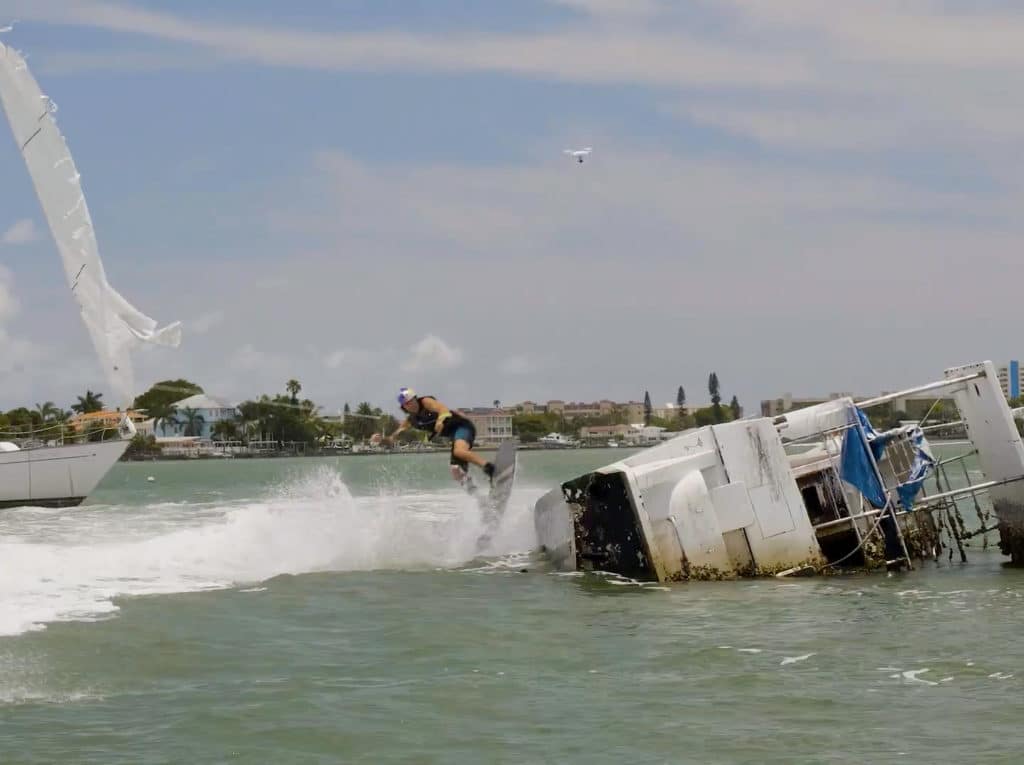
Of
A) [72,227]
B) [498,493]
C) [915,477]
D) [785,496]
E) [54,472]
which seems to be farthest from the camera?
[54,472]

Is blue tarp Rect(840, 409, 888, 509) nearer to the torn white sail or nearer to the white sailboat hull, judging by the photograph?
the torn white sail

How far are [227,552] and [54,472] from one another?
2980 cm

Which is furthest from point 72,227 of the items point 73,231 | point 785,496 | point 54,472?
point 785,496

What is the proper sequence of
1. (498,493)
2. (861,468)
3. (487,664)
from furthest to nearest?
(498,493) < (861,468) < (487,664)

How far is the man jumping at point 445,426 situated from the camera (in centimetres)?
2278

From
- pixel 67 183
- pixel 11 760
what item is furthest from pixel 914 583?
pixel 67 183

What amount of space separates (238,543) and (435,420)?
12.9 ft

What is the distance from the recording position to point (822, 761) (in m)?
9.57

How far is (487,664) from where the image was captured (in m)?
13.1

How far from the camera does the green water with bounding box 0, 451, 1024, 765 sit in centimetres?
1016

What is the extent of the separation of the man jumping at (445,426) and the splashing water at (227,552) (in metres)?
1.73

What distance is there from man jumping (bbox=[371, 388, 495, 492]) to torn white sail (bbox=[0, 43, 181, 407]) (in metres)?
14.8

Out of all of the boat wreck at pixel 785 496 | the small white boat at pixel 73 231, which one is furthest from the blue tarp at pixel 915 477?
the small white boat at pixel 73 231

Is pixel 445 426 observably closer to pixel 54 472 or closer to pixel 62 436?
pixel 54 472
